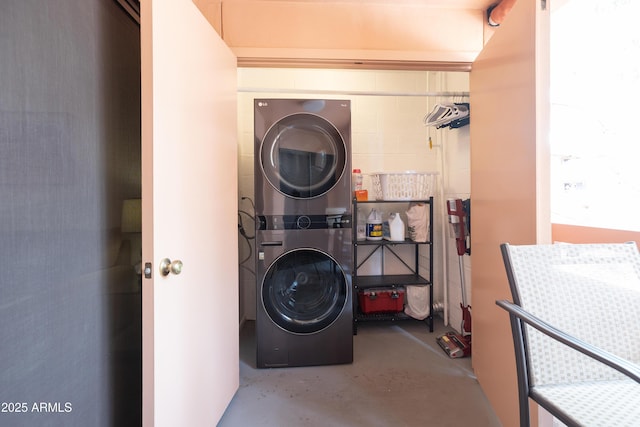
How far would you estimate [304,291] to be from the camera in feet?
6.52

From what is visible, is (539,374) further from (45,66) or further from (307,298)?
(45,66)

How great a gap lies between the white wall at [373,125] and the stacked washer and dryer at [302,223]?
34.9 inches

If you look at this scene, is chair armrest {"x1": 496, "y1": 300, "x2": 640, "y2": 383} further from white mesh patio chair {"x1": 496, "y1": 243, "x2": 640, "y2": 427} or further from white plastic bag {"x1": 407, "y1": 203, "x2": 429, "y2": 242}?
white plastic bag {"x1": 407, "y1": 203, "x2": 429, "y2": 242}

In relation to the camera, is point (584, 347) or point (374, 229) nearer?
point (584, 347)

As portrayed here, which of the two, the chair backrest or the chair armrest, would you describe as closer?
the chair armrest

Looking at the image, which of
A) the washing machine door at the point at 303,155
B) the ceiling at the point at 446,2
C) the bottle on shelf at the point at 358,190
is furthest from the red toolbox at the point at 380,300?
the ceiling at the point at 446,2

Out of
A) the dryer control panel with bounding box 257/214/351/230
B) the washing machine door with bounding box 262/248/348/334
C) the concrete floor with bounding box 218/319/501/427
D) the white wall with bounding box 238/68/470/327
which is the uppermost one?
the white wall with bounding box 238/68/470/327

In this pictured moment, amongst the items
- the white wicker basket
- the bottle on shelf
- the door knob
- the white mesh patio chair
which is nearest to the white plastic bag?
the white wicker basket

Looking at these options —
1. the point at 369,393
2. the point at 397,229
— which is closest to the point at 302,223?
the point at 397,229

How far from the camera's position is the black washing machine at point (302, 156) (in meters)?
1.87

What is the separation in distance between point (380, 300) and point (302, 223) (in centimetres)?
117

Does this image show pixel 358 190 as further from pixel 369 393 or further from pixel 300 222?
pixel 369 393

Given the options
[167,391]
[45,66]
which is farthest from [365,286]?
[45,66]

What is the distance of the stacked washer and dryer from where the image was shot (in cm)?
188
